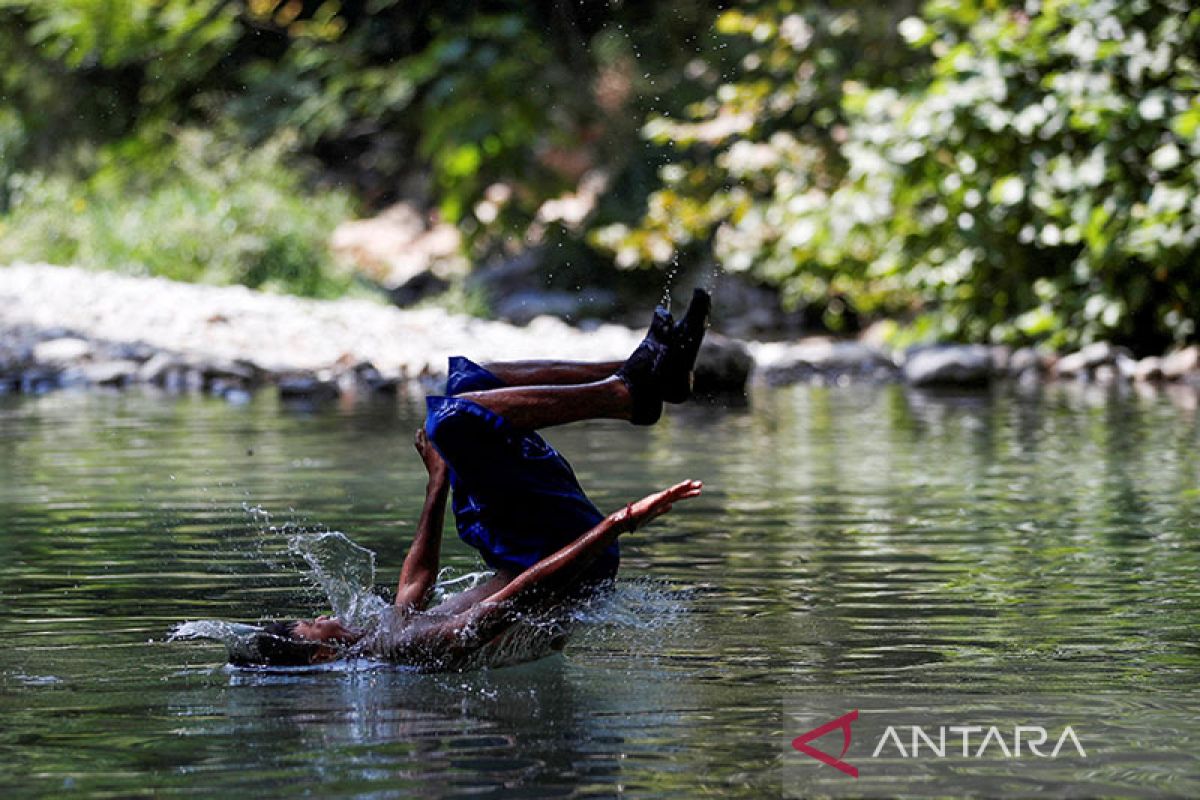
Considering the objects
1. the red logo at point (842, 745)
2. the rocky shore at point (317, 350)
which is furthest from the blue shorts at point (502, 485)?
the rocky shore at point (317, 350)

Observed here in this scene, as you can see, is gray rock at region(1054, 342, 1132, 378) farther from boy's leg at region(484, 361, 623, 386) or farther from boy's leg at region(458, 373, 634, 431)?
boy's leg at region(458, 373, 634, 431)

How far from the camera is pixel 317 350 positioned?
18.5m

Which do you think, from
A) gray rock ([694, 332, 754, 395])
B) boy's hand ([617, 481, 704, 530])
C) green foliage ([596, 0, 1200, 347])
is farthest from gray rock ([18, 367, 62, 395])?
boy's hand ([617, 481, 704, 530])

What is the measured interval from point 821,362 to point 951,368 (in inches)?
82.4

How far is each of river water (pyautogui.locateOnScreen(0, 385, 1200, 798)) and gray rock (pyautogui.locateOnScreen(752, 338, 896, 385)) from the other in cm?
655

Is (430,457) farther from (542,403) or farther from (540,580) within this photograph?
(540,580)

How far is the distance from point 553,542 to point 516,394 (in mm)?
463

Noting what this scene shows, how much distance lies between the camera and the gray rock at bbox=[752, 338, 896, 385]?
19000mm

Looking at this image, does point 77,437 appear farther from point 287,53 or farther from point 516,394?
point 287,53

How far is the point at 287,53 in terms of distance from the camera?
2588 cm

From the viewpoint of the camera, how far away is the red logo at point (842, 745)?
4.42 meters

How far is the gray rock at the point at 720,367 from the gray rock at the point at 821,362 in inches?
62.1

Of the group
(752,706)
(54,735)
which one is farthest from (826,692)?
(54,735)

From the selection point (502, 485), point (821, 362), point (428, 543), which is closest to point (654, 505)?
point (502, 485)
